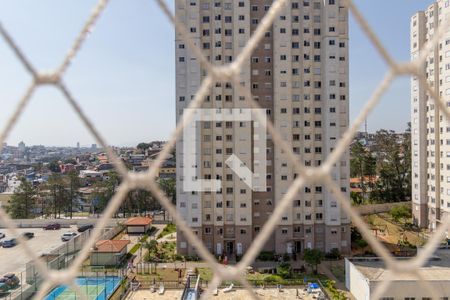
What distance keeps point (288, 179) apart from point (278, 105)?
5.40 feet

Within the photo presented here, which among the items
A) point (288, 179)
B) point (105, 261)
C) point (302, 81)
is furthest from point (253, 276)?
point (302, 81)

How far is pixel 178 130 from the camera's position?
0.74 m

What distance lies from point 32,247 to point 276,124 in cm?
647

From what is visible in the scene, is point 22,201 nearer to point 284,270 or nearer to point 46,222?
point 46,222

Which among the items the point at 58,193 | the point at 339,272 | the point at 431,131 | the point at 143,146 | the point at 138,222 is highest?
the point at 143,146

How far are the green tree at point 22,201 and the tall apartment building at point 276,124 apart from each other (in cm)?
698

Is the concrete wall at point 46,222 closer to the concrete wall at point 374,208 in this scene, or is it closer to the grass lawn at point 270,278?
the grass lawn at point 270,278

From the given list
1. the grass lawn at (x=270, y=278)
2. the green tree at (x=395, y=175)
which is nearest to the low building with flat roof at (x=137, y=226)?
the grass lawn at (x=270, y=278)

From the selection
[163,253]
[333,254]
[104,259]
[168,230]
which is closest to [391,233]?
[333,254]

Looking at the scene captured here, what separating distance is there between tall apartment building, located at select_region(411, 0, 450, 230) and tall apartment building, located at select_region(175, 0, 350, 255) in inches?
101

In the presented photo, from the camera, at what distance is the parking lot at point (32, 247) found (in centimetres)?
790

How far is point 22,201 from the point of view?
13078mm

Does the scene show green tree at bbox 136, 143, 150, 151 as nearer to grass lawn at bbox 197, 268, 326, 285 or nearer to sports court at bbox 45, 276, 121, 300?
sports court at bbox 45, 276, 121, 300

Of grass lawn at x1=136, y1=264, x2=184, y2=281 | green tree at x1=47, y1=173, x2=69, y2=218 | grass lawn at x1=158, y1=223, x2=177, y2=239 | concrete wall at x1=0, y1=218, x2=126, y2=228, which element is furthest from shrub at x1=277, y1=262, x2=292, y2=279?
green tree at x1=47, y1=173, x2=69, y2=218
